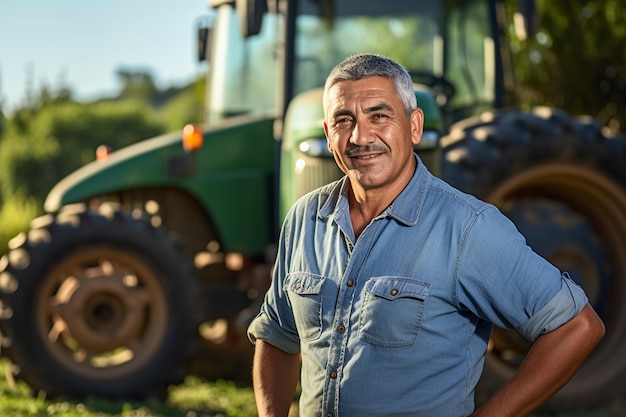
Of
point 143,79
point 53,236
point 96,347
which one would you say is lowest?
point 143,79

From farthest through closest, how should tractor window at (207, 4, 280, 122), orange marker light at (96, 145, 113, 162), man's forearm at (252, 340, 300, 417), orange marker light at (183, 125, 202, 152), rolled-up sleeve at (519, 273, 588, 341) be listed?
orange marker light at (96, 145, 113, 162), tractor window at (207, 4, 280, 122), orange marker light at (183, 125, 202, 152), man's forearm at (252, 340, 300, 417), rolled-up sleeve at (519, 273, 588, 341)

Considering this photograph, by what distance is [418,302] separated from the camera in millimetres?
2367

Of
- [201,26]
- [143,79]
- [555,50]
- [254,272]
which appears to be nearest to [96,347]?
[254,272]

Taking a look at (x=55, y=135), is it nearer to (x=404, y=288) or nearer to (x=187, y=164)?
(x=187, y=164)

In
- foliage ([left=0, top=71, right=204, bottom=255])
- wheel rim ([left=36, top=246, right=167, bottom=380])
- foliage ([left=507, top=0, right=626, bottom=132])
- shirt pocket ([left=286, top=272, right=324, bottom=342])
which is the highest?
shirt pocket ([left=286, top=272, right=324, bottom=342])

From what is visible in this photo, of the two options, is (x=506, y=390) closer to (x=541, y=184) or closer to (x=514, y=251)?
(x=514, y=251)

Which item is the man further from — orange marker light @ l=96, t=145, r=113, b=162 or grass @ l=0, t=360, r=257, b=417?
orange marker light @ l=96, t=145, r=113, b=162

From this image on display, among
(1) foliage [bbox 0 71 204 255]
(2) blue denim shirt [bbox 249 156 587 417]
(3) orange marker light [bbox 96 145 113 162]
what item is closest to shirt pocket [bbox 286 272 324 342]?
(2) blue denim shirt [bbox 249 156 587 417]

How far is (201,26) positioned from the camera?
25.2ft

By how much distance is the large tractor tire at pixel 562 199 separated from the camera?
6.25 m

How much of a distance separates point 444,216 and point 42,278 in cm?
447

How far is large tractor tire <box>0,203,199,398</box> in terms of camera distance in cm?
645

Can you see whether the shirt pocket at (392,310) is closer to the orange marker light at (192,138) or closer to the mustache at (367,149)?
the mustache at (367,149)

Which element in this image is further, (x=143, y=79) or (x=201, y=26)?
(x=143, y=79)
